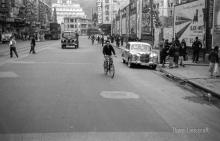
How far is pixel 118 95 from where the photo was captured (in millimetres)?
12375

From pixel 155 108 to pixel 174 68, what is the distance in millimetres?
12760

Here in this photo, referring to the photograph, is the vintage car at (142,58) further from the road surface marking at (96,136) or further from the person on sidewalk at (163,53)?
the road surface marking at (96,136)

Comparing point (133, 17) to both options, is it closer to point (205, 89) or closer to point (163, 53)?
point (163, 53)

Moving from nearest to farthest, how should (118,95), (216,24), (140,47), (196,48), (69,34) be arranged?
1. (118,95)
2. (140,47)
3. (216,24)
4. (196,48)
5. (69,34)

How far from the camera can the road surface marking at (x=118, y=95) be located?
12.0 meters

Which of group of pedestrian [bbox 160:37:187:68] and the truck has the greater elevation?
the truck

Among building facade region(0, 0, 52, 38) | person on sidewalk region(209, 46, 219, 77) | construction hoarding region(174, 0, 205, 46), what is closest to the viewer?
person on sidewalk region(209, 46, 219, 77)

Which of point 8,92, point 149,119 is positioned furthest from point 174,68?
point 149,119

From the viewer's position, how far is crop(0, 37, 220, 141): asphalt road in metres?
7.46

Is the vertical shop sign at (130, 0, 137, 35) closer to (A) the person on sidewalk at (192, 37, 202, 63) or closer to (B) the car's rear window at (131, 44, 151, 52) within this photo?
(A) the person on sidewalk at (192, 37, 202, 63)

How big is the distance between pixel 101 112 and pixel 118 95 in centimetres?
288

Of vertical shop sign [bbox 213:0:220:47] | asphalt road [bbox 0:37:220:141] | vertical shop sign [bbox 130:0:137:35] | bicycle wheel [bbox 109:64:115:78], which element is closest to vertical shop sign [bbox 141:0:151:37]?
vertical shop sign [bbox 130:0:137:35]

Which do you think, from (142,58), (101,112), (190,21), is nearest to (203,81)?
(142,58)

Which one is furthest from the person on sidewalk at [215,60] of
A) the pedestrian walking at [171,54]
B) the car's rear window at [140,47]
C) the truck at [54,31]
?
the truck at [54,31]
